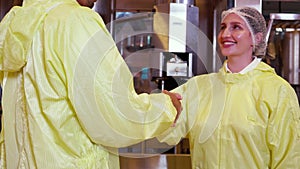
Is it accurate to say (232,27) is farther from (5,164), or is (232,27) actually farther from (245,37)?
(5,164)

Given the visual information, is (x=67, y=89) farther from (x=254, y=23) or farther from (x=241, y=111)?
(x=254, y=23)

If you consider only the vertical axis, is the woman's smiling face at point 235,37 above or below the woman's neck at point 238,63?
above

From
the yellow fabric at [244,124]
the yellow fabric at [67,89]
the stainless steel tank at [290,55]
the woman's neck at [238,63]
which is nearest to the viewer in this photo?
Result: the yellow fabric at [67,89]

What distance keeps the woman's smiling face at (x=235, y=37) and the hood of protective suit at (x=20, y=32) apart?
0.62 meters

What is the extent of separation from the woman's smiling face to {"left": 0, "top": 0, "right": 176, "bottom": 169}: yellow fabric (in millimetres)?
496

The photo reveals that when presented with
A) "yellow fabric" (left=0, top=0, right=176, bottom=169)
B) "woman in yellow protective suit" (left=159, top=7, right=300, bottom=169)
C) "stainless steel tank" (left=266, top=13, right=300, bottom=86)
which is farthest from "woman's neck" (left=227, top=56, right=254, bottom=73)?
"stainless steel tank" (left=266, top=13, right=300, bottom=86)

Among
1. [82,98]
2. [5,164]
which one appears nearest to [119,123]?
[82,98]

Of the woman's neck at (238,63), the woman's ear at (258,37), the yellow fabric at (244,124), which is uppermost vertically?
the woman's ear at (258,37)

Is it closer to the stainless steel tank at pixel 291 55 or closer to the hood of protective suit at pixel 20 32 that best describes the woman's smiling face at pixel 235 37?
the hood of protective suit at pixel 20 32

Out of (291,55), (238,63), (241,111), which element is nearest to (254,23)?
(238,63)

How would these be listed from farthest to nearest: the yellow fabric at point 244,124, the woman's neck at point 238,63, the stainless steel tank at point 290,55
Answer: the stainless steel tank at point 290,55, the woman's neck at point 238,63, the yellow fabric at point 244,124

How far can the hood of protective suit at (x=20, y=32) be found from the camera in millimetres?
973

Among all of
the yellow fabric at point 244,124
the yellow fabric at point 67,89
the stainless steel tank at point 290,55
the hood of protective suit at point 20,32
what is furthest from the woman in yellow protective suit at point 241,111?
the stainless steel tank at point 290,55

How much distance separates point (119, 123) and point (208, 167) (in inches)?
20.1
